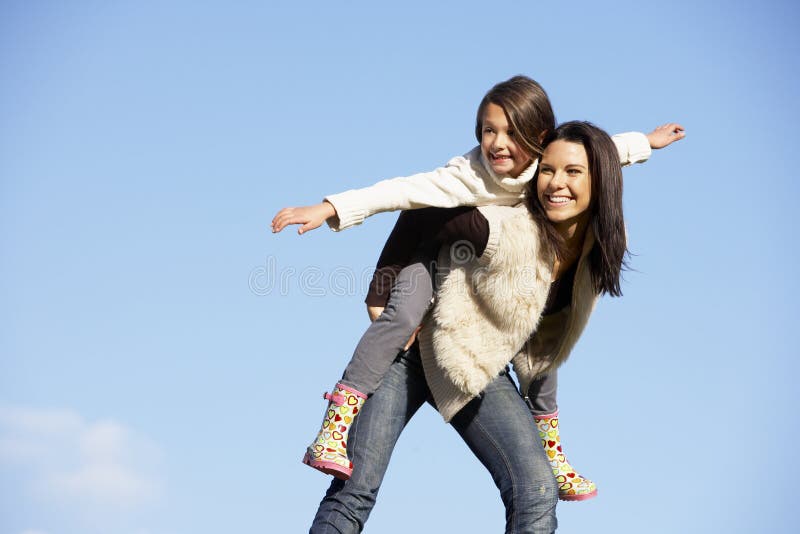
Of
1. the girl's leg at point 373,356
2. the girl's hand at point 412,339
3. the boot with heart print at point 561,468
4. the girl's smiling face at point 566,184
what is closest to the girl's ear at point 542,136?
the girl's smiling face at point 566,184

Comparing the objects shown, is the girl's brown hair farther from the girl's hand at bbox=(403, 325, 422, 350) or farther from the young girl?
the girl's hand at bbox=(403, 325, 422, 350)

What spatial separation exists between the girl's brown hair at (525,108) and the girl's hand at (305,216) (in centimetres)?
91

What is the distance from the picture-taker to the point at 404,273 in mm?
3807

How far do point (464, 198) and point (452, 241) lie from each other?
223 millimetres

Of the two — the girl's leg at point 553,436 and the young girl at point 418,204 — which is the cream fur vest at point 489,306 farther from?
the girl's leg at point 553,436

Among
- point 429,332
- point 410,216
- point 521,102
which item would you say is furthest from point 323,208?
point 521,102

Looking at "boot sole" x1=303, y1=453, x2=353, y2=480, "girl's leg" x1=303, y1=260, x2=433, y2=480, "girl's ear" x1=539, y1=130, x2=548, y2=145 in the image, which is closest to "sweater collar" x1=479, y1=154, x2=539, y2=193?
"girl's ear" x1=539, y1=130, x2=548, y2=145

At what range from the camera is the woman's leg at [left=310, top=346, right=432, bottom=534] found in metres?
3.67

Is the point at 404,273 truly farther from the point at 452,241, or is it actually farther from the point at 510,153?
the point at 510,153

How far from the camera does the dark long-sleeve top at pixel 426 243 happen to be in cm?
370

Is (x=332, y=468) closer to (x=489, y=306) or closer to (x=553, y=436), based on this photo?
(x=489, y=306)

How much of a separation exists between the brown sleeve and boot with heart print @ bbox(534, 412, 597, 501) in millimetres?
985

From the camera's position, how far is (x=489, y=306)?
376 cm

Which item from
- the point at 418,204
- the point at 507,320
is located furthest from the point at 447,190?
the point at 507,320
